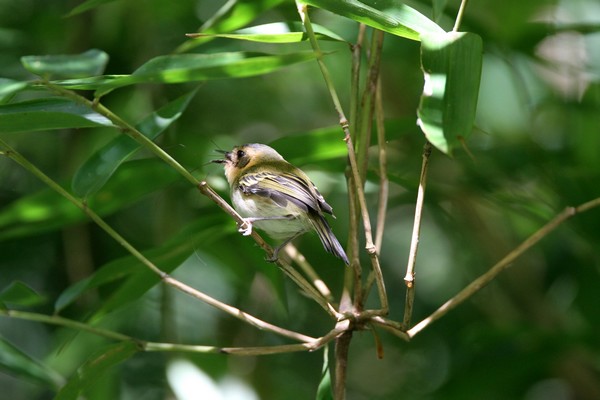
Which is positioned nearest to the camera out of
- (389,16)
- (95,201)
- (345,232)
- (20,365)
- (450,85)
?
(450,85)

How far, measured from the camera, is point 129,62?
10.9ft

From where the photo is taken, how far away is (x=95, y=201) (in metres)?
Answer: 2.45

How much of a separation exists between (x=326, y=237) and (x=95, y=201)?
2.44 ft

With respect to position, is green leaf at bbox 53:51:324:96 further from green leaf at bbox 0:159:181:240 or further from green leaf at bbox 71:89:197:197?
green leaf at bbox 0:159:181:240

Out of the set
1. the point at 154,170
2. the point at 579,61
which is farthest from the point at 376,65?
the point at 579,61

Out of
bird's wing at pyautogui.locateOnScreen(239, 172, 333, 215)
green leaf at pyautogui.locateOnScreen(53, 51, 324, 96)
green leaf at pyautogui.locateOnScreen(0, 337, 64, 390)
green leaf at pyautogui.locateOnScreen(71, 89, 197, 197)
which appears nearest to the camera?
green leaf at pyautogui.locateOnScreen(53, 51, 324, 96)

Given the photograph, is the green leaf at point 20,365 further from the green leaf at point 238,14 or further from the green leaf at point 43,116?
the green leaf at point 238,14

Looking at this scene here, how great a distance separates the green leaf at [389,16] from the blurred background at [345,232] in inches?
35.9

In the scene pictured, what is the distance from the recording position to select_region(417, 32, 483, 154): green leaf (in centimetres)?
140

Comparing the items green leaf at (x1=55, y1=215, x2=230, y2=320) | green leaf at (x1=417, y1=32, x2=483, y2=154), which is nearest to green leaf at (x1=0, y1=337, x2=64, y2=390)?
green leaf at (x1=55, y1=215, x2=230, y2=320)

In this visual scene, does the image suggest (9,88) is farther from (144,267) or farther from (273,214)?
(273,214)

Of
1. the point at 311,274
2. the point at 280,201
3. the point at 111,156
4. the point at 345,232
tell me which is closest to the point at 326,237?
the point at 311,274

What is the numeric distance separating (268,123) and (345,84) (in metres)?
0.39

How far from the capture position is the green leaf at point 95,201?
2338mm
